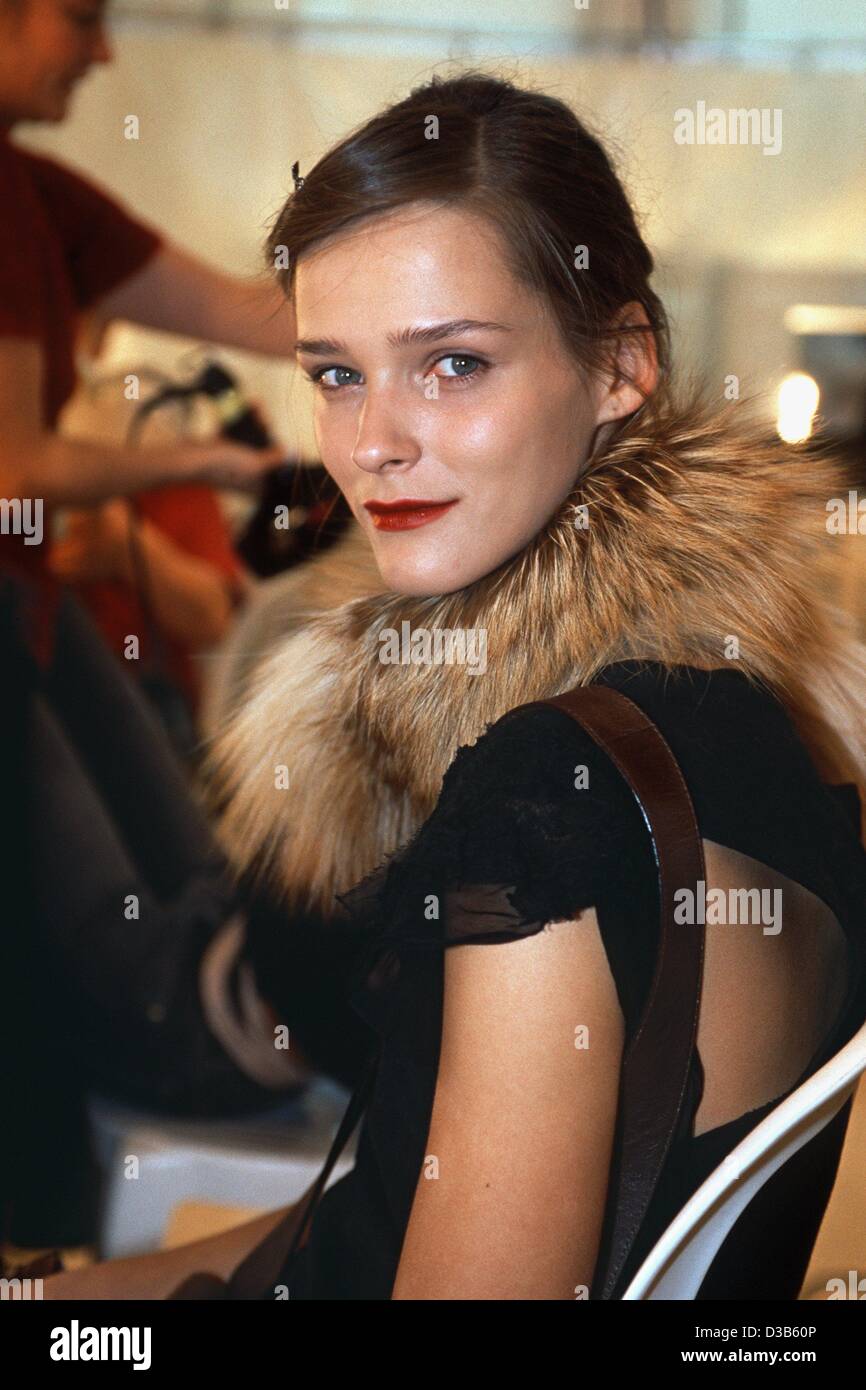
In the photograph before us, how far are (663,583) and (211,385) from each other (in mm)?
1542

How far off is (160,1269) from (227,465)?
1222 millimetres

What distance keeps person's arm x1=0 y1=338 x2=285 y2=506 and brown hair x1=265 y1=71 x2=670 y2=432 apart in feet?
3.16

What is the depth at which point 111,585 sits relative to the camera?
2115mm

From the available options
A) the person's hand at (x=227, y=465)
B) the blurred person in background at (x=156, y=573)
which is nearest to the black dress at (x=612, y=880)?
the person's hand at (x=227, y=465)

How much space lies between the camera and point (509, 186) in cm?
73

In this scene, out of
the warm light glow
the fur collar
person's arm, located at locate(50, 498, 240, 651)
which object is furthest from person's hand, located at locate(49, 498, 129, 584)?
the fur collar

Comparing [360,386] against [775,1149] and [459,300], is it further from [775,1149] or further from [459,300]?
[775,1149]

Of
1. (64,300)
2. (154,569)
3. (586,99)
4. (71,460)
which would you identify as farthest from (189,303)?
(586,99)

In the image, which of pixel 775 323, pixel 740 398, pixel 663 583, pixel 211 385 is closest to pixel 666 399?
pixel 740 398

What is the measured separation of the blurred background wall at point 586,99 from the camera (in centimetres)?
242

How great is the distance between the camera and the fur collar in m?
0.71

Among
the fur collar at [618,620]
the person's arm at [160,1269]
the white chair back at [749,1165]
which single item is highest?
the fur collar at [618,620]

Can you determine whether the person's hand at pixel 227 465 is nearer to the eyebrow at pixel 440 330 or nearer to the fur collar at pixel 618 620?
the fur collar at pixel 618 620

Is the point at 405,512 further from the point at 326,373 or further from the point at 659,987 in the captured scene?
the point at 659,987
